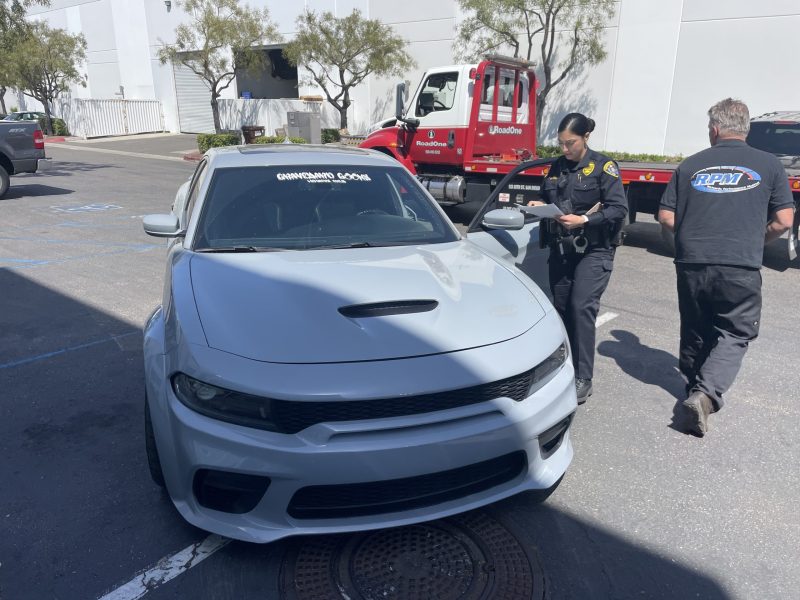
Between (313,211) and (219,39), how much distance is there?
2409 cm

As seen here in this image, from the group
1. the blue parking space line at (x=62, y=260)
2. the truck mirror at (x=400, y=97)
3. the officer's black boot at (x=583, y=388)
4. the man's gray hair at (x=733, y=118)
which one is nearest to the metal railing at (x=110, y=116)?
the truck mirror at (x=400, y=97)

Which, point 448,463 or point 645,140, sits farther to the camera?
point 645,140

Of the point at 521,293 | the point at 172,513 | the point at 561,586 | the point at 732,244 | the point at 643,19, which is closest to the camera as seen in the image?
the point at 561,586

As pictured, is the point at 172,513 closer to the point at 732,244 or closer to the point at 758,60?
the point at 732,244

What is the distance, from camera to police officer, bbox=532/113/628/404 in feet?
12.7

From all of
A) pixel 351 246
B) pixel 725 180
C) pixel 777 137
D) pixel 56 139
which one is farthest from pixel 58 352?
pixel 56 139

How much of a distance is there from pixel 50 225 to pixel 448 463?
393 inches

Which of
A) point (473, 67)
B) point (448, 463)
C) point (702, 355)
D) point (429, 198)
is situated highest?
point (473, 67)

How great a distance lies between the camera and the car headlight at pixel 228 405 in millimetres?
2256

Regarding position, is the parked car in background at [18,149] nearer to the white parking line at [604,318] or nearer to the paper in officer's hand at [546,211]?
the white parking line at [604,318]

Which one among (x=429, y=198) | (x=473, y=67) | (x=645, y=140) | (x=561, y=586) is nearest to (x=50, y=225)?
(x=473, y=67)

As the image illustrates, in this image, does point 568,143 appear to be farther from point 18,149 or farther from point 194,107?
point 194,107

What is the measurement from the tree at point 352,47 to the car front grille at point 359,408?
2261 cm

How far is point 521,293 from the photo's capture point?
306cm
